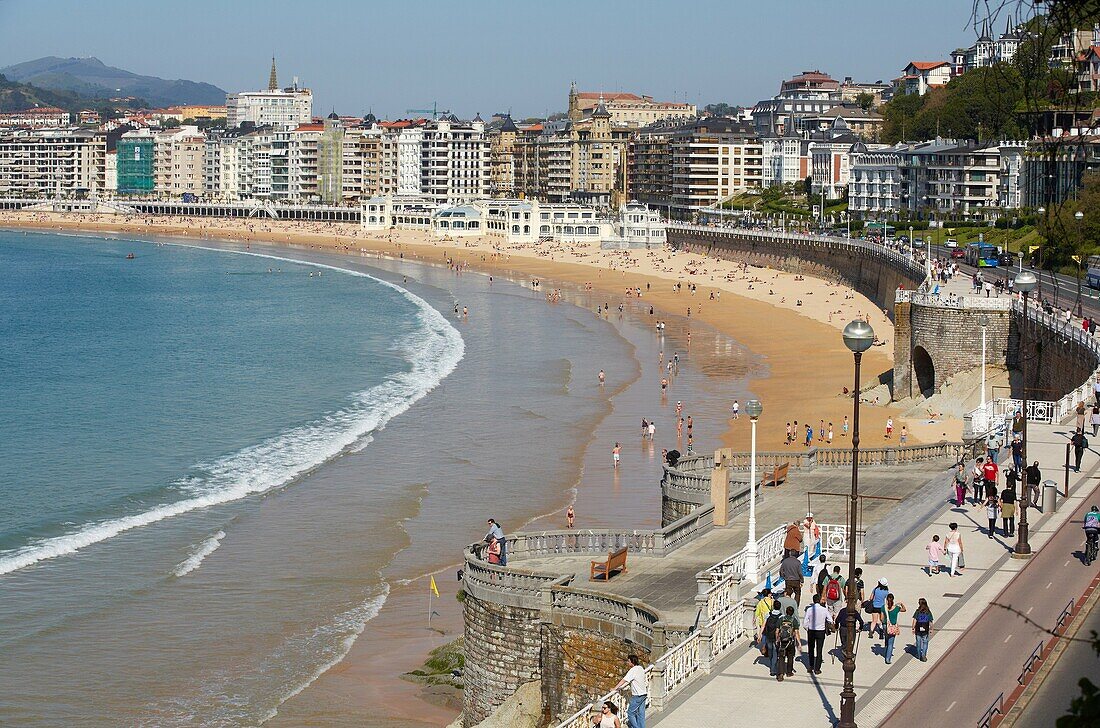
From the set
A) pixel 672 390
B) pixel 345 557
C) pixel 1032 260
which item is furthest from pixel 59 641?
pixel 1032 260

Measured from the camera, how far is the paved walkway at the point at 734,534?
18703 mm

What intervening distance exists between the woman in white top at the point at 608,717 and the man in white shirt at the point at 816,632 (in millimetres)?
2719

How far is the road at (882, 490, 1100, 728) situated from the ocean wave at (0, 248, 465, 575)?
64.4ft

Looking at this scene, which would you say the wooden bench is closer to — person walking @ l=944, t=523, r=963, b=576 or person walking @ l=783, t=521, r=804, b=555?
person walking @ l=783, t=521, r=804, b=555

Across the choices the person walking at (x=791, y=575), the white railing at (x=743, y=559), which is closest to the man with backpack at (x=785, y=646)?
the person walking at (x=791, y=575)

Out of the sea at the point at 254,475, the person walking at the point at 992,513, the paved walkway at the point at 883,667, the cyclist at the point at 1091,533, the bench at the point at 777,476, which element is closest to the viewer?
the paved walkway at the point at 883,667

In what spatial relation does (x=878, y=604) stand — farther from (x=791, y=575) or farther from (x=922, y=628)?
(x=791, y=575)

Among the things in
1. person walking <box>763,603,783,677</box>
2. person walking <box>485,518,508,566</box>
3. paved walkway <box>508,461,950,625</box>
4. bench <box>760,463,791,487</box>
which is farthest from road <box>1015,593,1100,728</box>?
bench <box>760,463,791,487</box>

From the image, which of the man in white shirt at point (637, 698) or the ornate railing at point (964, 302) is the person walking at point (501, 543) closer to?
the man in white shirt at point (637, 698)

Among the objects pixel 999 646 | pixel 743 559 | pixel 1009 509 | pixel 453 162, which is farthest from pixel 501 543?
pixel 453 162

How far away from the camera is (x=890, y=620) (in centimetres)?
1645

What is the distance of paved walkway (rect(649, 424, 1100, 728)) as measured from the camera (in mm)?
Answer: 14633

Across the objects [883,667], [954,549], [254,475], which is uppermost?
[954,549]

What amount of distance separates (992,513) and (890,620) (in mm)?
5184
